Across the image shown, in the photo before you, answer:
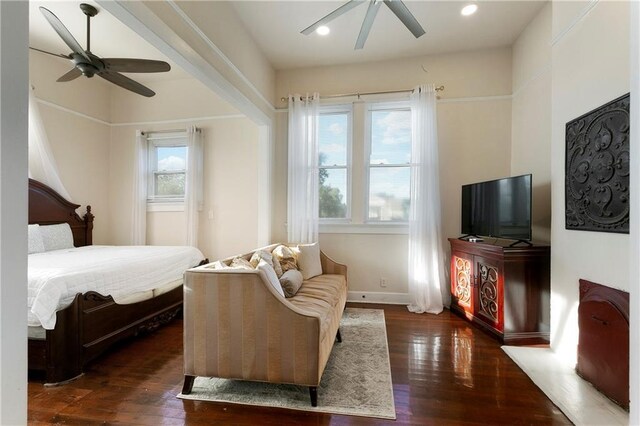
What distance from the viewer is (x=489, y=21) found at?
314 centimetres

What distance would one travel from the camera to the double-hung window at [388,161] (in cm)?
389

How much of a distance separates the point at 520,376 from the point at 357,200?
2503 mm

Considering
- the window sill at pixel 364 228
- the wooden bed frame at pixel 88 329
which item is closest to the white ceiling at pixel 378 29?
the window sill at pixel 364 228

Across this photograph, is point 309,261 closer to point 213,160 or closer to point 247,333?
point 247,333

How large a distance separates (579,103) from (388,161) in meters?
2.02

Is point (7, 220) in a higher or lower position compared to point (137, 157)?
lower

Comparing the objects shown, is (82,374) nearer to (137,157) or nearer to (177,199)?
(177,199)

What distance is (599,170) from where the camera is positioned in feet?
6.54

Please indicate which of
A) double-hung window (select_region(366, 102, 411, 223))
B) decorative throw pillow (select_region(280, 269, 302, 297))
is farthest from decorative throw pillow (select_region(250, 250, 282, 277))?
double-hung window (select_region(366, 102, 411, 223))

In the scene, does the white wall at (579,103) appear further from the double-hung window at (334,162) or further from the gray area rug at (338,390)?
the double-hung window at (334,162)

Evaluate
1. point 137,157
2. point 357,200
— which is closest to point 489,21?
point 357,200

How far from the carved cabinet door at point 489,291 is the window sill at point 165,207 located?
13.5ft

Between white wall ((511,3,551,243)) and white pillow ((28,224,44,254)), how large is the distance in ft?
18.1

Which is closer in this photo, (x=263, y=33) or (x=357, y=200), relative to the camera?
(x=263, y=33)
